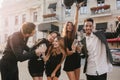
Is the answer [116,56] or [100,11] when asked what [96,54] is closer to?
[116,56]

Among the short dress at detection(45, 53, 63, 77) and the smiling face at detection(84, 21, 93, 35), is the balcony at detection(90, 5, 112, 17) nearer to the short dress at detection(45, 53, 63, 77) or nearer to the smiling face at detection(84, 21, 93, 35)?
the short dress at detection(45, 53, 63, 77)

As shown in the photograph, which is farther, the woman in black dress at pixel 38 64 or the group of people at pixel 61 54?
the woman in black dress at pixel 38 64

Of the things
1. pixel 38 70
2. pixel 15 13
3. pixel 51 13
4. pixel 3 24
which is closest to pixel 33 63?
pixel 38 70

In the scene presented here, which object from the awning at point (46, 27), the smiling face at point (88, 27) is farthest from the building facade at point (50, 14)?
the smiling face at point (88, 27)

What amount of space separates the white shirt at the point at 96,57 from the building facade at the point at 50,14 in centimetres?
1565

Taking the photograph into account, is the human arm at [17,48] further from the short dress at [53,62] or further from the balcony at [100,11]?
the balcony at [100,11]

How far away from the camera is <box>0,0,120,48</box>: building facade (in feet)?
72.9

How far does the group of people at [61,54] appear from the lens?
3.75 meters

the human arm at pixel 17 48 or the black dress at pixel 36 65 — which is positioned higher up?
the human arm at pixel 17 48

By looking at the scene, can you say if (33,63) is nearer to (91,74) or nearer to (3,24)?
(91,74)

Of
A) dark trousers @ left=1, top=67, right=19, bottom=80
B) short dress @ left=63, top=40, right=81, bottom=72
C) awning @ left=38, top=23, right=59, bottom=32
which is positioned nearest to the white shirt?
short dress @ left=63, top=40, right=81, bottom=72

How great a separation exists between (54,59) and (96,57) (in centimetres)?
102

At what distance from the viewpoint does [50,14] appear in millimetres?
25891

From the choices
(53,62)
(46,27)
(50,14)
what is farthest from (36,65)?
(50,14)
